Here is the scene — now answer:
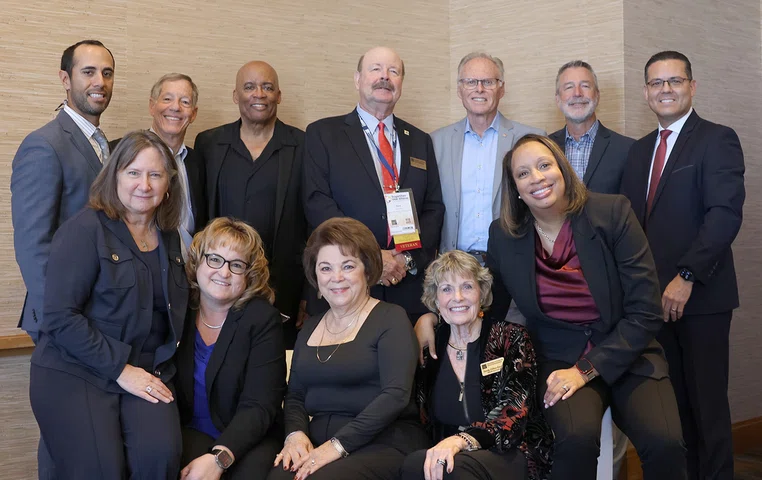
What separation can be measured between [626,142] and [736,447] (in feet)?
7.40

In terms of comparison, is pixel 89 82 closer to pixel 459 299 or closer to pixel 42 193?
pixel 42 193

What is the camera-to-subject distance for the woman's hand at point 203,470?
8.70ft

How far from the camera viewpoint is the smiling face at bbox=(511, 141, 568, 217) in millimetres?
2898

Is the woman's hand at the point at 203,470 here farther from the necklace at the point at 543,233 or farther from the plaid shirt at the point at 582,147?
the plaid shirt at the point at 582,147

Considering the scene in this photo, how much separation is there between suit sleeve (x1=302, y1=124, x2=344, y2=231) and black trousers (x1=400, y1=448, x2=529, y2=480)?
1329 mm

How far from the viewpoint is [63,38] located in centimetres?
403

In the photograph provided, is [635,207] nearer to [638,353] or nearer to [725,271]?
[725,271]

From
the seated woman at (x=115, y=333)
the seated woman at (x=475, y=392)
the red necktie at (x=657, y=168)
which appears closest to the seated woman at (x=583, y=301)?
the seated woman at (x=475, y=392)

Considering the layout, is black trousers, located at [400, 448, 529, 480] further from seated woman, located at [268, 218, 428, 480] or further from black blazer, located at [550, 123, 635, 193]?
black blazer, located at [550, 123, 635, 193]

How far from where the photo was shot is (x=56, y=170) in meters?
3.11

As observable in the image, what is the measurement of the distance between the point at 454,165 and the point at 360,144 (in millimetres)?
Result: 508

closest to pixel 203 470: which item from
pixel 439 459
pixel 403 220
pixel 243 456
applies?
pixel 243 456

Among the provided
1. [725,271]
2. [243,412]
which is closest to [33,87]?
[243,412]

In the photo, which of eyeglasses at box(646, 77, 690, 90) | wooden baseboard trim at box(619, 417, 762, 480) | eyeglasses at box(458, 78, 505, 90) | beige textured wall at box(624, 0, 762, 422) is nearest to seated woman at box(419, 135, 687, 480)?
eyeglasses at box(458, 78, 505, 90)
